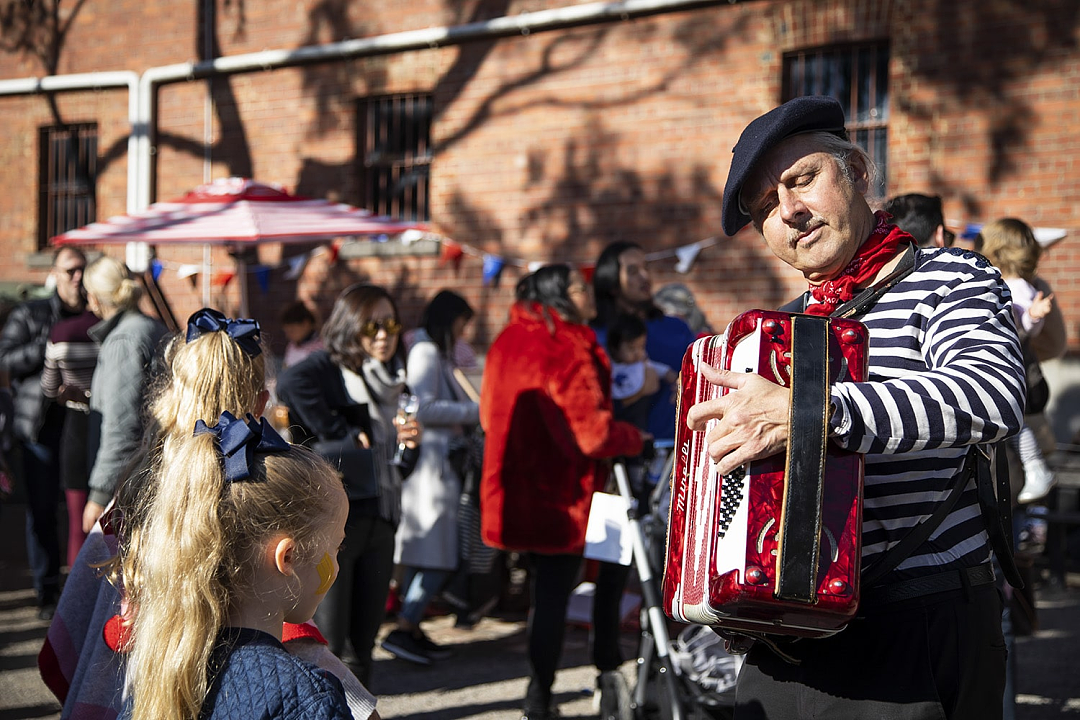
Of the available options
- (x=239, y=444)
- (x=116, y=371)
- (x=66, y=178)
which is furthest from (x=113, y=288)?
(x=66, y=178)

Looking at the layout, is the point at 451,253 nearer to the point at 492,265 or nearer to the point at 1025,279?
the point at 492,265

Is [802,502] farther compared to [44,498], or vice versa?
[44,498]

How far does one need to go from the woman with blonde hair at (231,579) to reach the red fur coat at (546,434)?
266 cm

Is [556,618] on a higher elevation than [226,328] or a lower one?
lower

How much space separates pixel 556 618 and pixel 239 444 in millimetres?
2957

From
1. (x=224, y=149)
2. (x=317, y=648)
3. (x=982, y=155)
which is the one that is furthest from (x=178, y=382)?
(x=224, y=149)

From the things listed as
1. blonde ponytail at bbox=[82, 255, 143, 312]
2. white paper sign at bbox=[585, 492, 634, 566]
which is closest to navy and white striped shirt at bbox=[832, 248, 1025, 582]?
white paper sign at bbox=[585, 492, 634, 566]

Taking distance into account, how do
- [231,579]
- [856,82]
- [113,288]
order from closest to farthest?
[231,579], [113,288], [856,82]

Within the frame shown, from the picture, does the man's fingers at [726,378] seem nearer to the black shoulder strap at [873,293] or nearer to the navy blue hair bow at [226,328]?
the black shoulder strap at [873,293]

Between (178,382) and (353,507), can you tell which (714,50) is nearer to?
(353,507)

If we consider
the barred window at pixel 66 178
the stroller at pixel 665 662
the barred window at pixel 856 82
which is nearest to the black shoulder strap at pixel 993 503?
the stroller at pixel 665 662

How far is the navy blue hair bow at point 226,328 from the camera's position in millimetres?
3172

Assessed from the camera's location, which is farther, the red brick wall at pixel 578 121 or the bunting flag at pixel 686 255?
the bunting flag at pixel 686 255

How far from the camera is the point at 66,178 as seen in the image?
1485 cm
